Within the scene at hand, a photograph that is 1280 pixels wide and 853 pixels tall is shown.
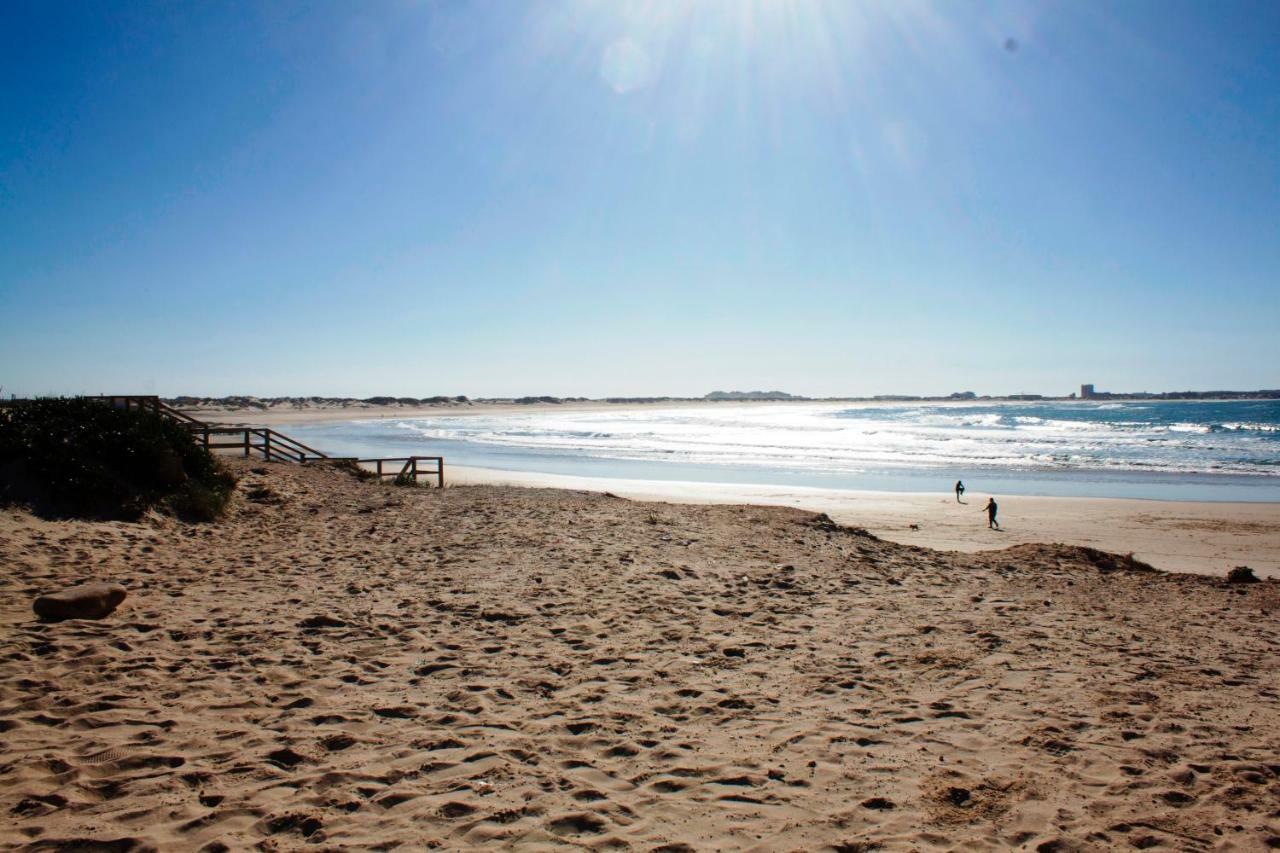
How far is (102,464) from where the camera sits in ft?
38.1

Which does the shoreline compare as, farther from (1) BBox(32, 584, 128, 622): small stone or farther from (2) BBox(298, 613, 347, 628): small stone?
(1) BBox(32, 584, 128, 622): small stone

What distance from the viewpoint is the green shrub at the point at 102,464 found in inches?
431

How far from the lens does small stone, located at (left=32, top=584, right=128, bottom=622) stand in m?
6.64

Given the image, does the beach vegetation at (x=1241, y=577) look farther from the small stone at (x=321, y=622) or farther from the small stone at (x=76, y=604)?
the small stone at (x=76, y=604)

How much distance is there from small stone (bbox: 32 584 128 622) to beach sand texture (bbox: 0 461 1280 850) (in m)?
0.21

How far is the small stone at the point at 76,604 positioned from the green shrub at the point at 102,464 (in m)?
4.84

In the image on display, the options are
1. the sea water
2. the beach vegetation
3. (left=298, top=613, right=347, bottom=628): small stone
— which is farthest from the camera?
the sea water

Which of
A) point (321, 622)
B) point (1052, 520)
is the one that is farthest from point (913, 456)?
point (321, 622)

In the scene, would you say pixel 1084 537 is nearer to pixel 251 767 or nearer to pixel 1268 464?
pixel 251 767

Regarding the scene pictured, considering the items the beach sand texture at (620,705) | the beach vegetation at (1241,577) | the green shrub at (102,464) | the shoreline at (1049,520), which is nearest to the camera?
the beach sand texture at (620,705)

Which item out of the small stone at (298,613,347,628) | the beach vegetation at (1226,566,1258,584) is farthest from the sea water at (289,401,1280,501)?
the small stone at (298,613,347,628)

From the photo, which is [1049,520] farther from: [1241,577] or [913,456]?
[913,456]

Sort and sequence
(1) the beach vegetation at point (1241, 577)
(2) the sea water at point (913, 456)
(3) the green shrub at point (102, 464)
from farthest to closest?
1. (2) the sea water at point (913, 456)
2. (3) the green shrub at point (102, 464)
3. (1) the beach vegetation at point (1241, 577)

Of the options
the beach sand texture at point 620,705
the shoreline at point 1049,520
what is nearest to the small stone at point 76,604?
the beach sand texture at point 620,705
